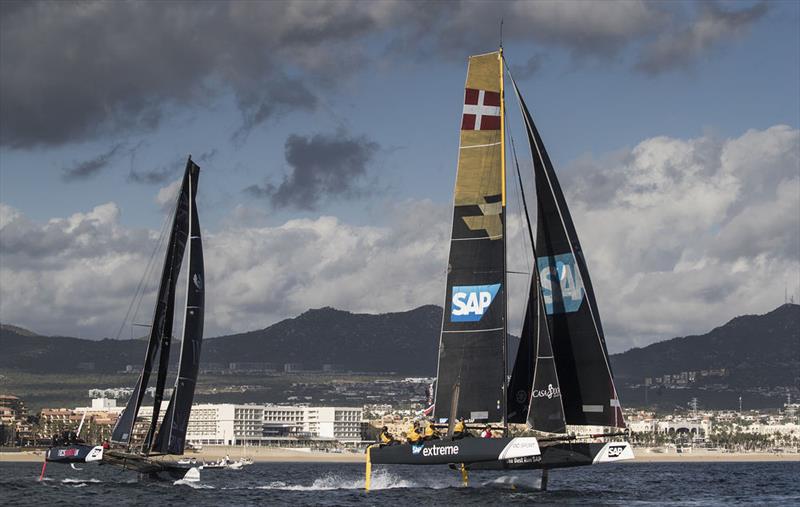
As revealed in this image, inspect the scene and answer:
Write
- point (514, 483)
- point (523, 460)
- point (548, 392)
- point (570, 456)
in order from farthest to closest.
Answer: point (514, 483) < point (548, 392) < point (570, 456) < point (523, 460)

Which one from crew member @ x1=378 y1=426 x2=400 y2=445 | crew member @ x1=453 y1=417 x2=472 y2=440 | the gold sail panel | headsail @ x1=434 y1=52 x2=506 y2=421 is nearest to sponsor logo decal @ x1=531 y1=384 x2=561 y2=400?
headsail @ x1=434 y1=52 x2=506 y2=421

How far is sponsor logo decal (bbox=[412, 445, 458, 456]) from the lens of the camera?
4272 cm

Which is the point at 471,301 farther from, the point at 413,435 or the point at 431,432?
the point at 413,435

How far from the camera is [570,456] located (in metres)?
42.8

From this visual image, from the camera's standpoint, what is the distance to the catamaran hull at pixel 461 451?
41781 millimetres

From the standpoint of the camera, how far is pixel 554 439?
4322cm

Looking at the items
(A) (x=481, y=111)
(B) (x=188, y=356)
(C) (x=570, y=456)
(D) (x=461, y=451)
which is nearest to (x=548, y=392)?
(C) (x=570, y=456)

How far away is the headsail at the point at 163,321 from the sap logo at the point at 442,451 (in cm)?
1757

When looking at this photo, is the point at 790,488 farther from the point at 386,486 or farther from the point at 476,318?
the point at 476,318

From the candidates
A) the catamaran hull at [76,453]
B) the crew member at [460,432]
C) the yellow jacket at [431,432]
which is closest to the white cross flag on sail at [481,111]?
the crew member at [460,432]

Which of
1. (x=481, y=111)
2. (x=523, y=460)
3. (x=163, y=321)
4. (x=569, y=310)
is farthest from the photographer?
(x=163, y=321)

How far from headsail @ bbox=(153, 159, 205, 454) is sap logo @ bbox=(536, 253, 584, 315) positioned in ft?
60.4

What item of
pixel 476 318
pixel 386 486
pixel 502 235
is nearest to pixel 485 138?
pixel 502 235

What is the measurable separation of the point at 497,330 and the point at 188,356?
18.8 m
